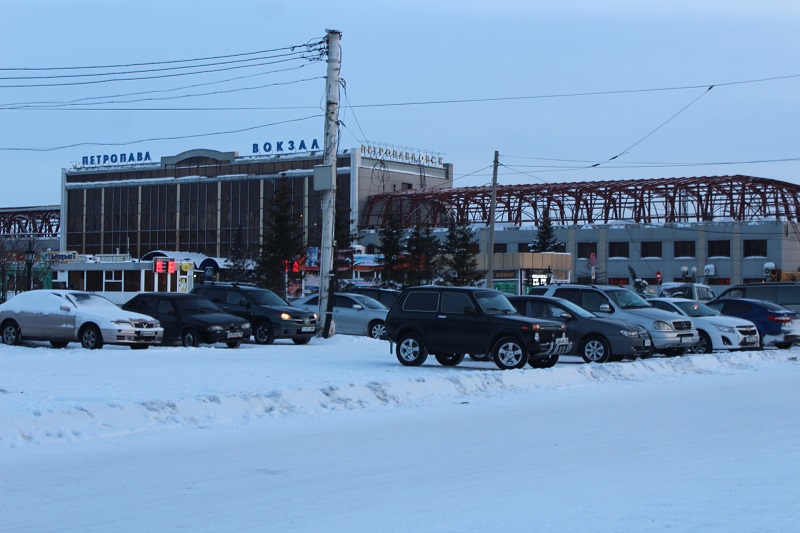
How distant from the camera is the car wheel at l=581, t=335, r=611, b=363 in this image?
75.1ft

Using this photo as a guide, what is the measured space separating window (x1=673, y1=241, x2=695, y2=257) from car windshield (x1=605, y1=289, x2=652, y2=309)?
6317 centimetres

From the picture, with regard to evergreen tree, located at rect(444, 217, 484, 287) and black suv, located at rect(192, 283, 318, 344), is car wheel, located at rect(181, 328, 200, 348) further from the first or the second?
evergreen tree, located at rect(444, 217, 484, 287)

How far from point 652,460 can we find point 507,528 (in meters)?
3.45

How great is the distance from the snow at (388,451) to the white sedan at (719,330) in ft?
27.6

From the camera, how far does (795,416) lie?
13664 mm

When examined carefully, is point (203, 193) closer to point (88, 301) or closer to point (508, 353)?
point (88, 301)

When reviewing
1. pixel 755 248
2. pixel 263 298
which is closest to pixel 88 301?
pixel 263 298

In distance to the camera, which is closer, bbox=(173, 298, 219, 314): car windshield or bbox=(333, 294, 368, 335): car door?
bbox=(173, 298, 219, 314): car windshield

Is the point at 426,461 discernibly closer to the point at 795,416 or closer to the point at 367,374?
the point at 795,416

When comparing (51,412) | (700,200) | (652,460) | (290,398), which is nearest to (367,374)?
(290,398)

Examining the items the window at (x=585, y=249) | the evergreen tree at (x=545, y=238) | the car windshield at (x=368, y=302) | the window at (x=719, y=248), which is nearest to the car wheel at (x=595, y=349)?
the car windshield at (x=368, y=302)

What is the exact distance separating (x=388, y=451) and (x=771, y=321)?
72.3 ft

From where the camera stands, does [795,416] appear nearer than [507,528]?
No

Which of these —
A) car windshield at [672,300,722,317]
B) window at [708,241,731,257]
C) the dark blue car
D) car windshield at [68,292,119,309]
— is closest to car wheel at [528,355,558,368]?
car windshield at [672,300,722,317]
